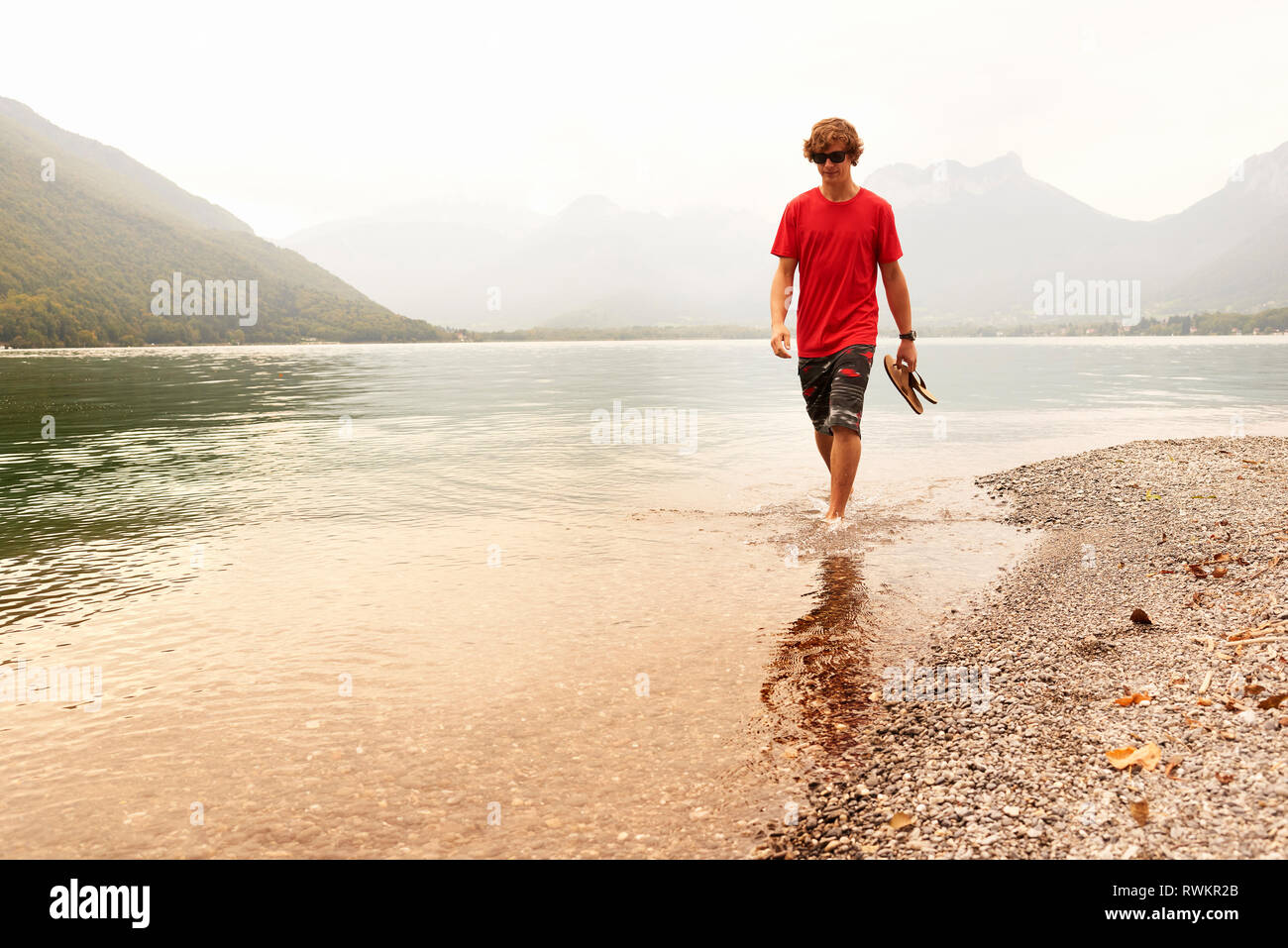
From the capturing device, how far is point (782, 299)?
382 inches

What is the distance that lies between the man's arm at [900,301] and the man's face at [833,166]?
3.92 feet

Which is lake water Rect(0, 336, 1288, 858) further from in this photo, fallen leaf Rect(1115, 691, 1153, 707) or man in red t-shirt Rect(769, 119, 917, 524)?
man in red t-shirt Rect(769, 119, 917, 524)

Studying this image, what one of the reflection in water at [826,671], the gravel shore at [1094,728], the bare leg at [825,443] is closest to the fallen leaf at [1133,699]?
the gravel shore at [1094,728]

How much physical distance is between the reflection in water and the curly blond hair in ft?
16.2

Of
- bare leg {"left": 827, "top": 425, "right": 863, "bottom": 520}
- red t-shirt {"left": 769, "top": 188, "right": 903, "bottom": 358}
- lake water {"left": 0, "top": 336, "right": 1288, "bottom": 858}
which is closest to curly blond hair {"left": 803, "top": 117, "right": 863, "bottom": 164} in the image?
red t-shirt {"left": 769, "top": 188, "right": 903, "bottom": 358}

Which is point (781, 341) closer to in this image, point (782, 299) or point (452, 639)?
point (782, 299)

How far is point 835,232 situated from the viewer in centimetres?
944

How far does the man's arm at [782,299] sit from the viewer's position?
945 cm

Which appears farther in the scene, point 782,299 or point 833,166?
point 782,299

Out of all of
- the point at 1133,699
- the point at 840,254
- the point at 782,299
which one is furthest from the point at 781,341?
the point at 1133,699

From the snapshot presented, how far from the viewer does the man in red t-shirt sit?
9.26 m

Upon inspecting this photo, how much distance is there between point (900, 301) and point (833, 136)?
2133 millimetres

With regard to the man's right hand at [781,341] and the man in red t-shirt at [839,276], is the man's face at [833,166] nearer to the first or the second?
the man in red t-shirt at [839,276]
